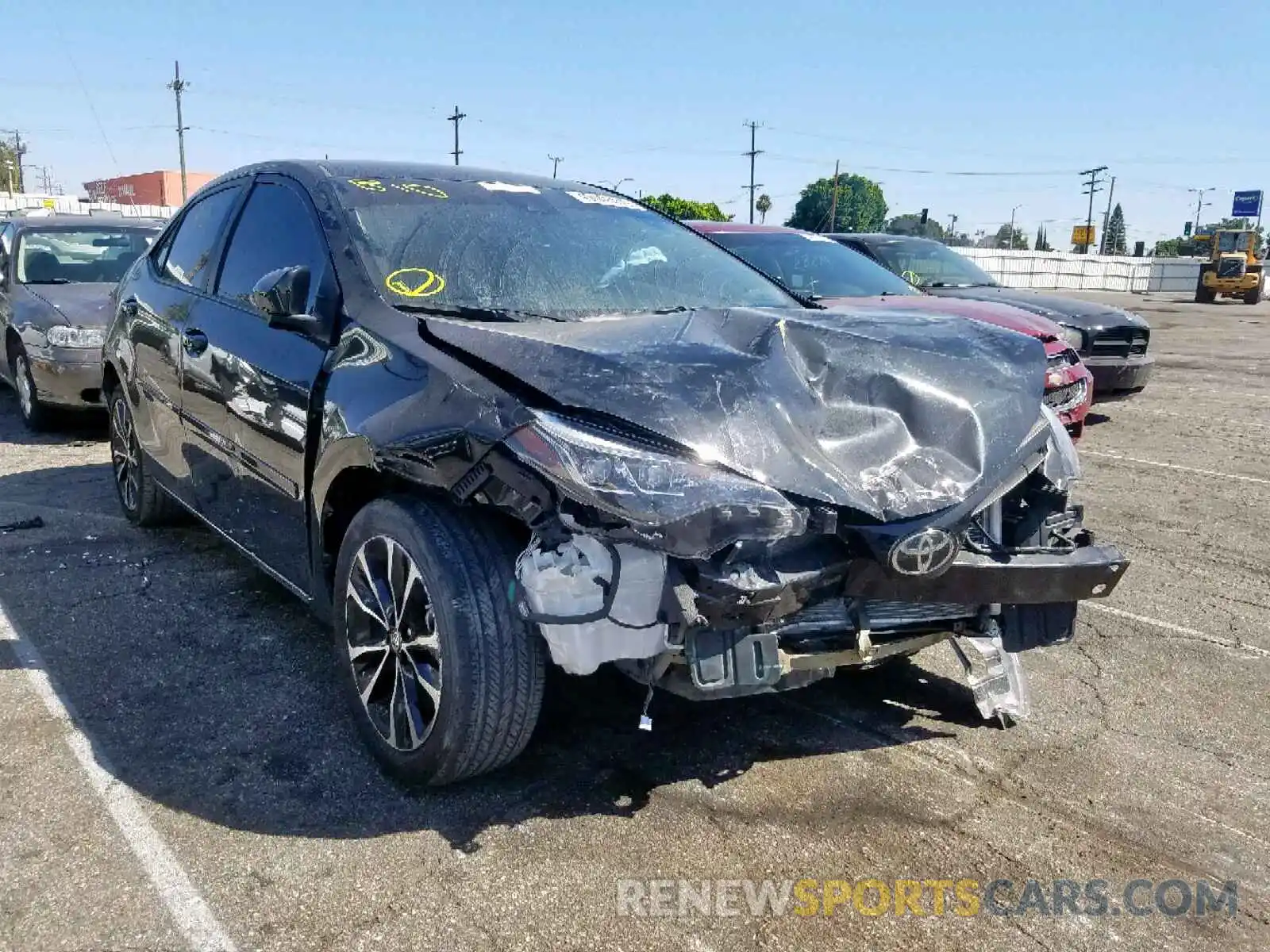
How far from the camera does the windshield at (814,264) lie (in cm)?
798

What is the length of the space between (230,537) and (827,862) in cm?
259

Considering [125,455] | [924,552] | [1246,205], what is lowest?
[125,455]

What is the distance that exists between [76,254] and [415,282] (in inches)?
263

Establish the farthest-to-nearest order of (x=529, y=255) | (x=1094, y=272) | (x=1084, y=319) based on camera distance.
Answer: (x=1094, y=272) → (x=1084, y=319) → (x=529, y=255)

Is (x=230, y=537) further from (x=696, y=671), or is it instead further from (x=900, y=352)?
(x=900, y=352)

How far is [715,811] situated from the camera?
281cm

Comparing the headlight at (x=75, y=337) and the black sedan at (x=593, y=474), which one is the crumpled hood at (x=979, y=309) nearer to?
the black sedan at (x=593, y=474)

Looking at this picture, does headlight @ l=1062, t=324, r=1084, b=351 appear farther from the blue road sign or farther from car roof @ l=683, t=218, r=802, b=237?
the blue road sign

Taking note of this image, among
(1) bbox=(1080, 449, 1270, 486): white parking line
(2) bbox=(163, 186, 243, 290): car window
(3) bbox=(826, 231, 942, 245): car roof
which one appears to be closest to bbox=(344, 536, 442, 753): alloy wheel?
(2) bbox=(163, 186, 243, 290): car window

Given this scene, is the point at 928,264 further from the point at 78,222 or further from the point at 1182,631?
the point at 78,222

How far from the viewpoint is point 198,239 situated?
450cm

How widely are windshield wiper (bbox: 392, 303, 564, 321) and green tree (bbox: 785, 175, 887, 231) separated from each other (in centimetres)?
10842

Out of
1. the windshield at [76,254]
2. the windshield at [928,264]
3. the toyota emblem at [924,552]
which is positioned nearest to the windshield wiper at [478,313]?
the toyota emblem at [924,552]

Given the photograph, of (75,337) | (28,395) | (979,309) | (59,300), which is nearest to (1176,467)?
(979,309)
